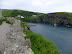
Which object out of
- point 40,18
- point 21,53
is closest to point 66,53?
point 21,53

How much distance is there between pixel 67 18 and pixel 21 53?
117498mm

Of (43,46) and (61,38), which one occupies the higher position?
(43,46)

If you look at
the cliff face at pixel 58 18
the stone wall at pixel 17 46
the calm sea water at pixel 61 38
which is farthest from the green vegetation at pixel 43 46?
the cliff face at pixel 58 18

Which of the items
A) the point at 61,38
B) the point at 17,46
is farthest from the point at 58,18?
the point at 17,46

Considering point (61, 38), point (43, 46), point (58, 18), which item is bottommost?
point (61, 38)

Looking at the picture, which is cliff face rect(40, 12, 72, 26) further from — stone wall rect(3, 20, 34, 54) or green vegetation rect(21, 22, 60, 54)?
stone wall rect(3, 20, 34, 54)

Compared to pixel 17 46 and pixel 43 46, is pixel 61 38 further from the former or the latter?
pixel 17 46

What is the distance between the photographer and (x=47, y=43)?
58.1 ft

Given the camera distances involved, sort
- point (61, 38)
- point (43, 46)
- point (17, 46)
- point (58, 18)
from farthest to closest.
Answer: point (58, 18) < point (61, 38) < point (43, 46) < point (17, 46)

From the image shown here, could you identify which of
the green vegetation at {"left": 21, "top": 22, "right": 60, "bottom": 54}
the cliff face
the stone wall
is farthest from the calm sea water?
the cliff face

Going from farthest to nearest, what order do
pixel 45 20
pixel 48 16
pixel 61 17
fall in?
1. pixel 48 16
2. pixel 45 20
3. pixel 61 17

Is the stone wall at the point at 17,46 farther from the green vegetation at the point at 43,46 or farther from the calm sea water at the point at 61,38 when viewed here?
the calm sea water at the point at 61,38

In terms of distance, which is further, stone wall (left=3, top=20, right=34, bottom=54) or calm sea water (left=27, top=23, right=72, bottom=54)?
calm sea water (left=27, top=23, right=72, bottom=54)

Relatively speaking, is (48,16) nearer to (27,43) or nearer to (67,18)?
(67,18)
